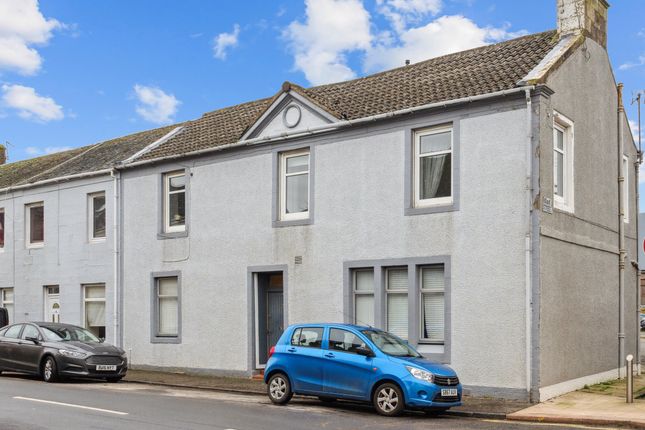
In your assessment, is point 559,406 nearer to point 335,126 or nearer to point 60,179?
point 335,126

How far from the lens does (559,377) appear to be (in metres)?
16.8

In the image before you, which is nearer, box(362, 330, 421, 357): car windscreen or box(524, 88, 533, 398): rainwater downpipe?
box(362, 330, 421, 357): car windscreen

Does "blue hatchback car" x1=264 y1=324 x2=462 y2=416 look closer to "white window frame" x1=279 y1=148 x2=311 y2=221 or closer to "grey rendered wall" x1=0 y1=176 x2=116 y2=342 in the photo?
"white window frame" x1=279 y1=148 x2=311 y2=221

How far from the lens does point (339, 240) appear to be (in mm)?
19312

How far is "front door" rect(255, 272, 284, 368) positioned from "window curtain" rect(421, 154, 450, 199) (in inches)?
194

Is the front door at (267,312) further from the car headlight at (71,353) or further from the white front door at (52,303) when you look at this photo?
the white front door at (52,303)

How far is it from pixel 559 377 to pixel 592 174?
17.7ft

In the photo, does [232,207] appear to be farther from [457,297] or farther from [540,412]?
[540,412]

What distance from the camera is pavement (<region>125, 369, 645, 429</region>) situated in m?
13.4

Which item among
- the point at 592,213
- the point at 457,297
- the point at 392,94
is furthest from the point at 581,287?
the point at 392,94

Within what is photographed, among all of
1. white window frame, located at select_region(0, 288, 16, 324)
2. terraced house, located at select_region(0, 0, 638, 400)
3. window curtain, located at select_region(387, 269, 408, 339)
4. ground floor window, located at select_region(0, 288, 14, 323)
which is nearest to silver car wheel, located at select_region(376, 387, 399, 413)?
terraced house, located at select_region(0, 0, 638, 400)

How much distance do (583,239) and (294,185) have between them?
720cm

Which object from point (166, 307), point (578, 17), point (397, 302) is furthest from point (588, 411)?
point (166, 307)

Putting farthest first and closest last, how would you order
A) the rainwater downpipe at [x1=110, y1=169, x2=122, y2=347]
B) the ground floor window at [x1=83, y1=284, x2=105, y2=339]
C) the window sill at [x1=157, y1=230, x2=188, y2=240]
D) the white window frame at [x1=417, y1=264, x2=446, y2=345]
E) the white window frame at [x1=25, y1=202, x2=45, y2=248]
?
the white window frame at [x1=25, y1=202, x2=45, y2=248], the ground floor window at [x1=83, y1=284, x2=105, y2=339], the rainwater downpipe at [x1=110, y1=169, x2=122, y2=347], the window sill at [x1=157, y1=230, x2=188, y2=240], the white window frame at [x1=417, y1=264, x2=446, y2=345]
